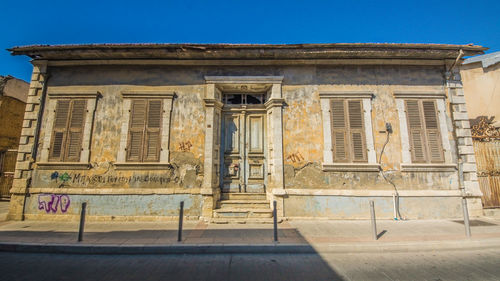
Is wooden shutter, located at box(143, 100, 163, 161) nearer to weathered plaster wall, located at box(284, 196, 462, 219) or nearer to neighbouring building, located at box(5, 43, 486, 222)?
neighbouring building, located at box(5, 43, 486, 222)

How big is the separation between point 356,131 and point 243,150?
3.81 meters

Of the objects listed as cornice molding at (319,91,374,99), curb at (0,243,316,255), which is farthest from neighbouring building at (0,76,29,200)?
cornice molding at (319,91,374,99)

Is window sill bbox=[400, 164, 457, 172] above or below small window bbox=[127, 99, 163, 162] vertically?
below

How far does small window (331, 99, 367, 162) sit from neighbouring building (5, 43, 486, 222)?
0.03 m

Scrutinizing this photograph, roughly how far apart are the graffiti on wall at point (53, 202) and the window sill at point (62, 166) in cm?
84

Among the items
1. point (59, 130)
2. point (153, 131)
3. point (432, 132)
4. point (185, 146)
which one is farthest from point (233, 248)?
point (432, 132)

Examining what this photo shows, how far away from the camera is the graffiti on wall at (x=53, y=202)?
6.98 meters

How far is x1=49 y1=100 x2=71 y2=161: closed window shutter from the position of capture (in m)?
7.34

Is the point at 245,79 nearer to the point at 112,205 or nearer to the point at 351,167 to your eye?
the point at 351,167

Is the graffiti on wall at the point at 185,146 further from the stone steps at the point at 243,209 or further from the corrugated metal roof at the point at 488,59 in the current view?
the corrugated metal roof at the point at 488,59

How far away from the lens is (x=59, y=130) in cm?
749

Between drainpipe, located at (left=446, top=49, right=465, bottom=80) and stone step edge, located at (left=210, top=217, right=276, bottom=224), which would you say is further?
drainpipe, located at (left=446, top=49, right=465, bottom=80)

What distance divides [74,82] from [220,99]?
501 centimetres

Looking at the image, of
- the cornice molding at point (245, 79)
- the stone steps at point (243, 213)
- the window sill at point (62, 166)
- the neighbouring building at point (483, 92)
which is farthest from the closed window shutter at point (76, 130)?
the neighbouring building at point (483, 92)
